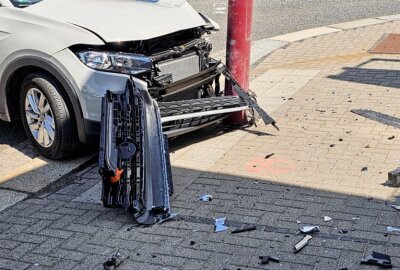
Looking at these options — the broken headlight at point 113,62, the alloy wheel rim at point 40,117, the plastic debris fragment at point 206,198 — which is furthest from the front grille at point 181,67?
the plastic debris fragment at point 206,198

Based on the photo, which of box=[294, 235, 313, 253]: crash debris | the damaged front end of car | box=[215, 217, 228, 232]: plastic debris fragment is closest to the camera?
box=[294, 235, 313, 253]: crash debris

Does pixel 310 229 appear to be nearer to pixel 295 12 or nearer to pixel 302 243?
pixel 302 243

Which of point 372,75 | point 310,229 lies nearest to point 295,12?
point 372,75

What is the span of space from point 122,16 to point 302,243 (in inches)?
120

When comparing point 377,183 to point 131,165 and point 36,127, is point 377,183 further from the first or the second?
point 36,127

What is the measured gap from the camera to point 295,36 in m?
12.9

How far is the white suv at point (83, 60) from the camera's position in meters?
6.03

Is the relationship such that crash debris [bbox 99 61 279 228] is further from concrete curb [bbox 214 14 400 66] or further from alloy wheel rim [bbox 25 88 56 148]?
concrete curb [bbox 214 14 400 66]

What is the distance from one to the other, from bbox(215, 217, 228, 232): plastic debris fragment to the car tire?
1995 millimetres

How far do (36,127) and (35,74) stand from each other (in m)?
0.54

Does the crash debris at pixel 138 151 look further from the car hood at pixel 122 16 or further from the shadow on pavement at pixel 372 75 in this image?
the shadow on pavement at pixel 372 75

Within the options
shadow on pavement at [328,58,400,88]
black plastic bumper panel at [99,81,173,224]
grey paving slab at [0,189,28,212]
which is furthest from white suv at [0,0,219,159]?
shadow on pavement at [328,58,400,88]

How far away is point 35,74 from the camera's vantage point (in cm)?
643

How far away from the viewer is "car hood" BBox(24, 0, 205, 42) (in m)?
6.11
